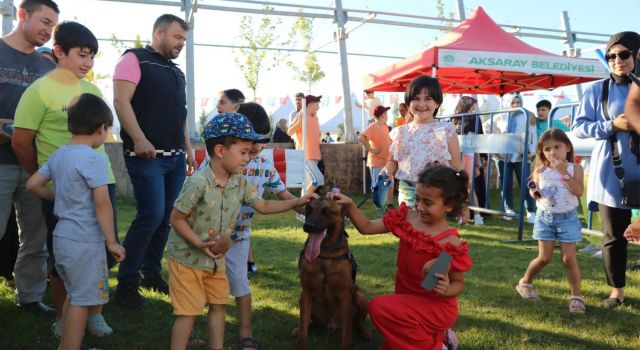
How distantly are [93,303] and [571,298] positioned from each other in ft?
11.8

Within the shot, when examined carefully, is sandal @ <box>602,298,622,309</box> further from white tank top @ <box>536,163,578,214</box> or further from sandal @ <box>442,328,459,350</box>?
sandal @ <box>442,328,459,350</box>

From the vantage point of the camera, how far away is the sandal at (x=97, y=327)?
11.2ft

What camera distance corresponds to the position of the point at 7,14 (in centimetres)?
1073

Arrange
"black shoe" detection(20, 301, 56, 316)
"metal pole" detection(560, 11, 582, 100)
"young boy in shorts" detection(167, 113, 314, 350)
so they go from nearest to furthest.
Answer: "young boy in shorts" detection(167, 113, 314, 350), "black shoe" detection(20, 301, 56, 316), "metal pole" detection(560, 11, 582, 100)

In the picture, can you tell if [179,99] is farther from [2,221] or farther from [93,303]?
[93,303]

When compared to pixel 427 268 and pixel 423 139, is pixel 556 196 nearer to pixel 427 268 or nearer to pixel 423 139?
pixel 423 139

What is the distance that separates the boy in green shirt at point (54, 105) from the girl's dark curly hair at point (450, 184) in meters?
2.02

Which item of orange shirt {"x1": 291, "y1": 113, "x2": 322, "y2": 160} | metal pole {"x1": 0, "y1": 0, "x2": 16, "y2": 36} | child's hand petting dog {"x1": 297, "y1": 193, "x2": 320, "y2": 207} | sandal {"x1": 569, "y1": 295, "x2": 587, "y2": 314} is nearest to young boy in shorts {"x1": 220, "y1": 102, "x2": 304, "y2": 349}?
child's hand petting dog {"x1": 297, "y1": 193, "x2": 320, "y2": 207}

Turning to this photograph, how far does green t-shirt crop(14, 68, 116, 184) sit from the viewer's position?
3.14 metres

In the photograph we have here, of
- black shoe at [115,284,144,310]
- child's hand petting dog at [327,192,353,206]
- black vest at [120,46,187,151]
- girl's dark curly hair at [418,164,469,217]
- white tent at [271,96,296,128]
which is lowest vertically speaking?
black shoe at [115,284,144,310]

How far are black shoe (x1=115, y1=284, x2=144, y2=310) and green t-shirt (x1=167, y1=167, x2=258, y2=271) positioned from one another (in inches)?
54.1

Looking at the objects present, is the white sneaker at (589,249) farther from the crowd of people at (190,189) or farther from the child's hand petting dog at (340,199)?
the child's hand petting dog at (340,199)

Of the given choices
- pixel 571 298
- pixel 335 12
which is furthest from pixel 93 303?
pixel 335 12

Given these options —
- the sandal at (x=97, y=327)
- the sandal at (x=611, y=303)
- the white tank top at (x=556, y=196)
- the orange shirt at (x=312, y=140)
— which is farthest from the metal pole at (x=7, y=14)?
the sandal at (x=611, y=303)
